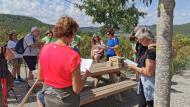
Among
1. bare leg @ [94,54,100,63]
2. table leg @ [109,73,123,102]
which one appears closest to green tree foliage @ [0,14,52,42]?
bare leg @ [94,54,100,63]

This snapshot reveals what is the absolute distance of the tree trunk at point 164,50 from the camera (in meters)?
3.39

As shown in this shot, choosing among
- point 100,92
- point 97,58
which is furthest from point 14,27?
point 100,92

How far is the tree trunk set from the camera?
3395 mm

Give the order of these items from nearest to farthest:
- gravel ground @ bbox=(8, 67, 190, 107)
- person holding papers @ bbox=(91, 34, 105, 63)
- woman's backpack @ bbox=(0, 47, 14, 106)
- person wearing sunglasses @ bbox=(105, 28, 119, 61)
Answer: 1. woman's backpack @ bbox=(0, 47, 14, 106)
2. gravel ground @ bbox=(8, 67, 190, 107)
3. person wearing sunglasses @ bbox=(105, 28, 119, 61)
4. person holding papers @ bbox=(91, 34, 105, 63)

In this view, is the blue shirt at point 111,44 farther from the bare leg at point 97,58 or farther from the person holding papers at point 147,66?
the person holding papers at point 147,66

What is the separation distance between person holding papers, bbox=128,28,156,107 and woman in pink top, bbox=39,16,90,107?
3.43ft

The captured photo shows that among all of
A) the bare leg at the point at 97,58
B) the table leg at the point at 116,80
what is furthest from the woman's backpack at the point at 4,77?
the bare leg at the point at 97,58

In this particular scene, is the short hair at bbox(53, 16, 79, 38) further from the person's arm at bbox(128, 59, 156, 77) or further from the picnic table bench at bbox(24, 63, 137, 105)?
the picnic table bench at bbox(24, 63, 137, 105)

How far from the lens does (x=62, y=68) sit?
11.8 ft

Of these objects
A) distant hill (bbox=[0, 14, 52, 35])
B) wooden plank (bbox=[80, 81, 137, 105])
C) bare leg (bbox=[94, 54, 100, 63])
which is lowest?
wooden plank (bbox=[80, 81, 137, 105])

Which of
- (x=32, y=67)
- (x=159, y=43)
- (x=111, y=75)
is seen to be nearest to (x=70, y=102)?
(x=159, y=43)

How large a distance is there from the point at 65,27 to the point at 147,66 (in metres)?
1.30

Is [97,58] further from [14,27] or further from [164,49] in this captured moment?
[14,27]

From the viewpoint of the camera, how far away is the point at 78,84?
3588 mm
